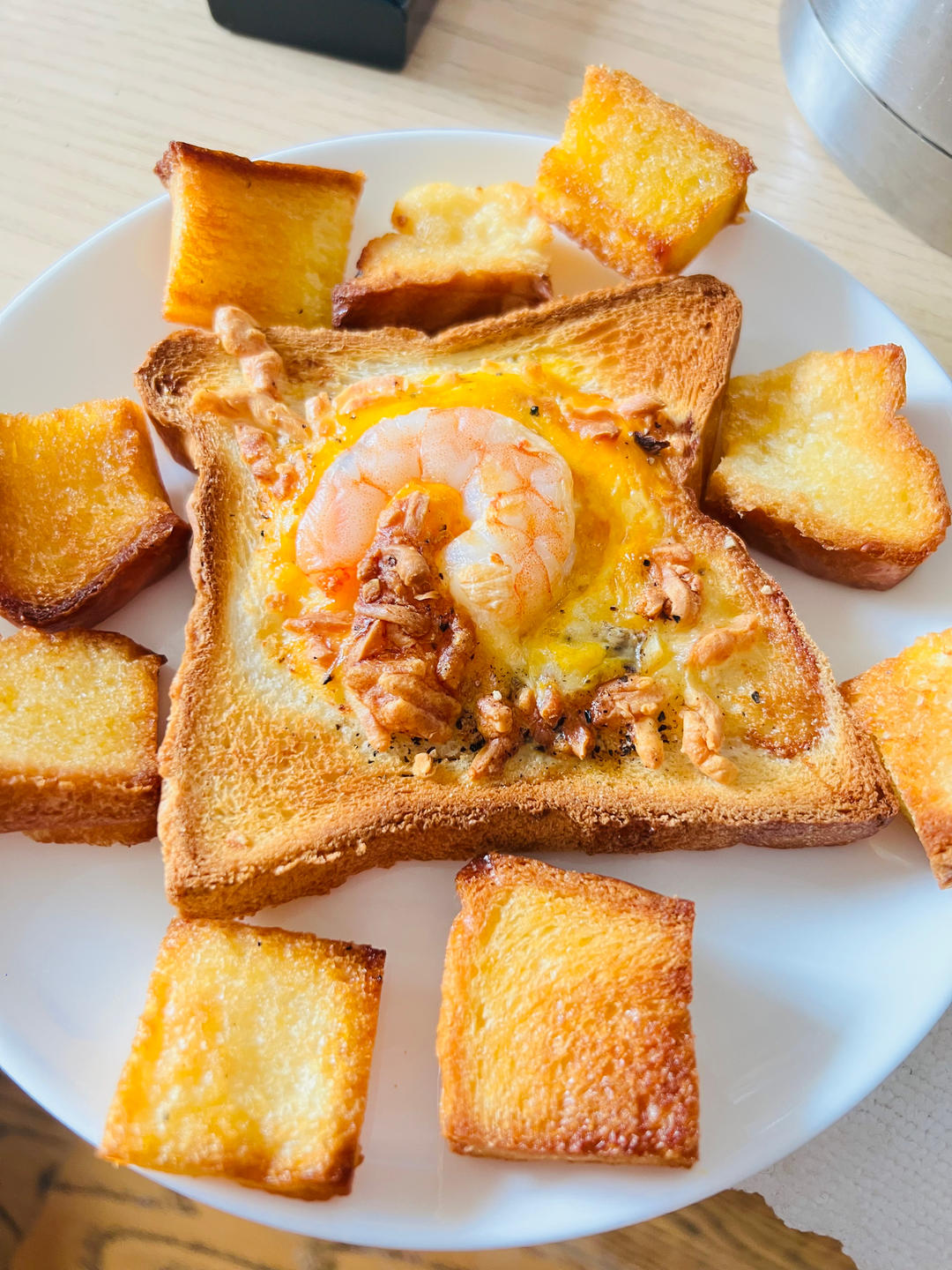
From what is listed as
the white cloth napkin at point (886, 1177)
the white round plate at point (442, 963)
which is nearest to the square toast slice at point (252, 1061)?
the white round plate at point (442, 963)

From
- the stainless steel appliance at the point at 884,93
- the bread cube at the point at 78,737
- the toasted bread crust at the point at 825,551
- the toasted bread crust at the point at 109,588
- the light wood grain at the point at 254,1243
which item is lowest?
the light wood grain at the point at 254,1243

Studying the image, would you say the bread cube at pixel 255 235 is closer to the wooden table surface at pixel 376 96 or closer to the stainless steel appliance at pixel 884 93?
the wooden table surface at pixel 376 96

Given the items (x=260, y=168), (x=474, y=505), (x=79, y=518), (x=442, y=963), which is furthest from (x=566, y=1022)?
(x=260, y=168)

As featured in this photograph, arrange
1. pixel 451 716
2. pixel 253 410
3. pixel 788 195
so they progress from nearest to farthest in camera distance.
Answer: pixel 451 716, pixel 253 410, pixel 788 195

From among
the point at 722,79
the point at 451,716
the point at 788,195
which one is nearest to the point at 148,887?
the point at 451,716

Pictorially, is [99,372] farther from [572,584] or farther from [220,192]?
[572,584]
